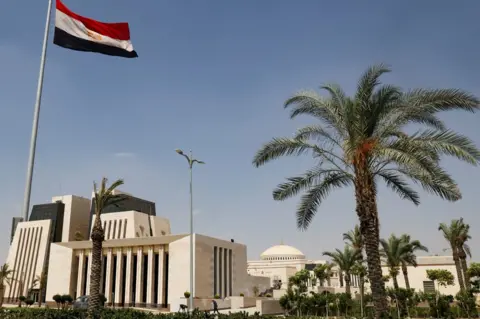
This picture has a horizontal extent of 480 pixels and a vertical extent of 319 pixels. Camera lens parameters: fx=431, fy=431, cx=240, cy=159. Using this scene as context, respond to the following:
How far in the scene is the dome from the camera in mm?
124125

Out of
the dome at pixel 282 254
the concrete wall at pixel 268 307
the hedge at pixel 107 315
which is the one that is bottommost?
the concrete wall at pixel 268 307

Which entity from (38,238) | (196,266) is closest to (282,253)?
(38,238)

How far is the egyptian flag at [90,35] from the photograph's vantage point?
15.0m

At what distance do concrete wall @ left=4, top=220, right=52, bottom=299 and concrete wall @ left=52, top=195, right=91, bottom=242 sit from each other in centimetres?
322

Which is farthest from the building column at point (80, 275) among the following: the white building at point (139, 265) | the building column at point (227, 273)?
the building column at point (227, 273)

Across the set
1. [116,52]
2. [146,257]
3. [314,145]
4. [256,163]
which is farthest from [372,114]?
[146,257]

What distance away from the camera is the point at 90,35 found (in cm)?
1598

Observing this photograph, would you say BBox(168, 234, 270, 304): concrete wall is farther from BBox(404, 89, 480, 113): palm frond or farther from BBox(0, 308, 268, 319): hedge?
BBox(404, 89, 480, 113): palm frond

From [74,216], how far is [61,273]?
77.4 ft

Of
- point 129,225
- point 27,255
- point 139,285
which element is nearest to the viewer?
point 139,285

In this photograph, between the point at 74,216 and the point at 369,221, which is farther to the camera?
the point at 74,216

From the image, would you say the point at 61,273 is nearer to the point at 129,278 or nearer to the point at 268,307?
the point at 129,278

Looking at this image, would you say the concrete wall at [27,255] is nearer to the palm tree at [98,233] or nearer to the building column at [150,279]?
the building column at [150,279]

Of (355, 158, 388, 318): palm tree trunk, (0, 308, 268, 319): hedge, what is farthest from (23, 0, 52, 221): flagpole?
(355, 158, 388, 318): palm tree trunk
